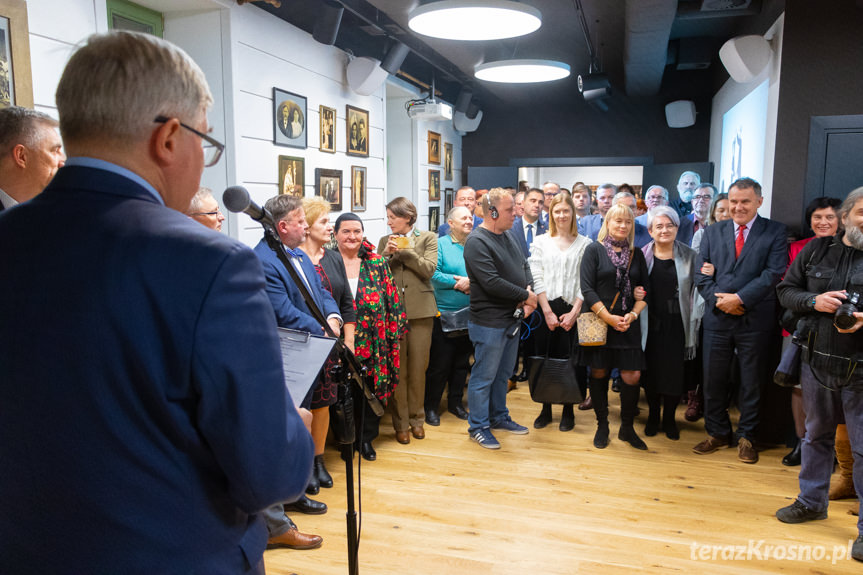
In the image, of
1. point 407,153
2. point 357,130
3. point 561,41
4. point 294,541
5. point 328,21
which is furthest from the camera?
point 407,153

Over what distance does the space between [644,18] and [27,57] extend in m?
4.43

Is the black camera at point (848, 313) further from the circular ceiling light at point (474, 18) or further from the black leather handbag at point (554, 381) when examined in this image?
the circular ceiling light at point (474, 18)

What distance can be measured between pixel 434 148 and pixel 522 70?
274cm

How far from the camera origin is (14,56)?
269 centimetres

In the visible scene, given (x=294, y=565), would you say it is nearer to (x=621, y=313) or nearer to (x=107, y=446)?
(x=107, y=446)

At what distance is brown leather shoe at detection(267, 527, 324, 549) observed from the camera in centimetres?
273

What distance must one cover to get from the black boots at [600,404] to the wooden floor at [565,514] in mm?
93

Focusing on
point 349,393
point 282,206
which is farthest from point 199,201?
point 349,393

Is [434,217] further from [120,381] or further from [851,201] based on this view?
[120,381]

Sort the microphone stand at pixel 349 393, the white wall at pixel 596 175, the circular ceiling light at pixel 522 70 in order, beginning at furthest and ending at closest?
the white wall at pixel 596 175
the circular ceiling light at pixel 522 70
the microphone stand at pixel 349 393

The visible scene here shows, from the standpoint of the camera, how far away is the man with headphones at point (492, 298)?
3797 mm

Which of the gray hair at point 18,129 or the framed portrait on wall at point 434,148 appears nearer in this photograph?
the gray hair at point 18,129

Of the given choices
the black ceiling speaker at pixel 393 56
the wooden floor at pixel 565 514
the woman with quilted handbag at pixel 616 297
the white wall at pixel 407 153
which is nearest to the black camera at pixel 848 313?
the wooden floor at pixel 565 514

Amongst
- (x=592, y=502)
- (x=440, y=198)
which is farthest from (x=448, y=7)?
(x=440, y=198)
